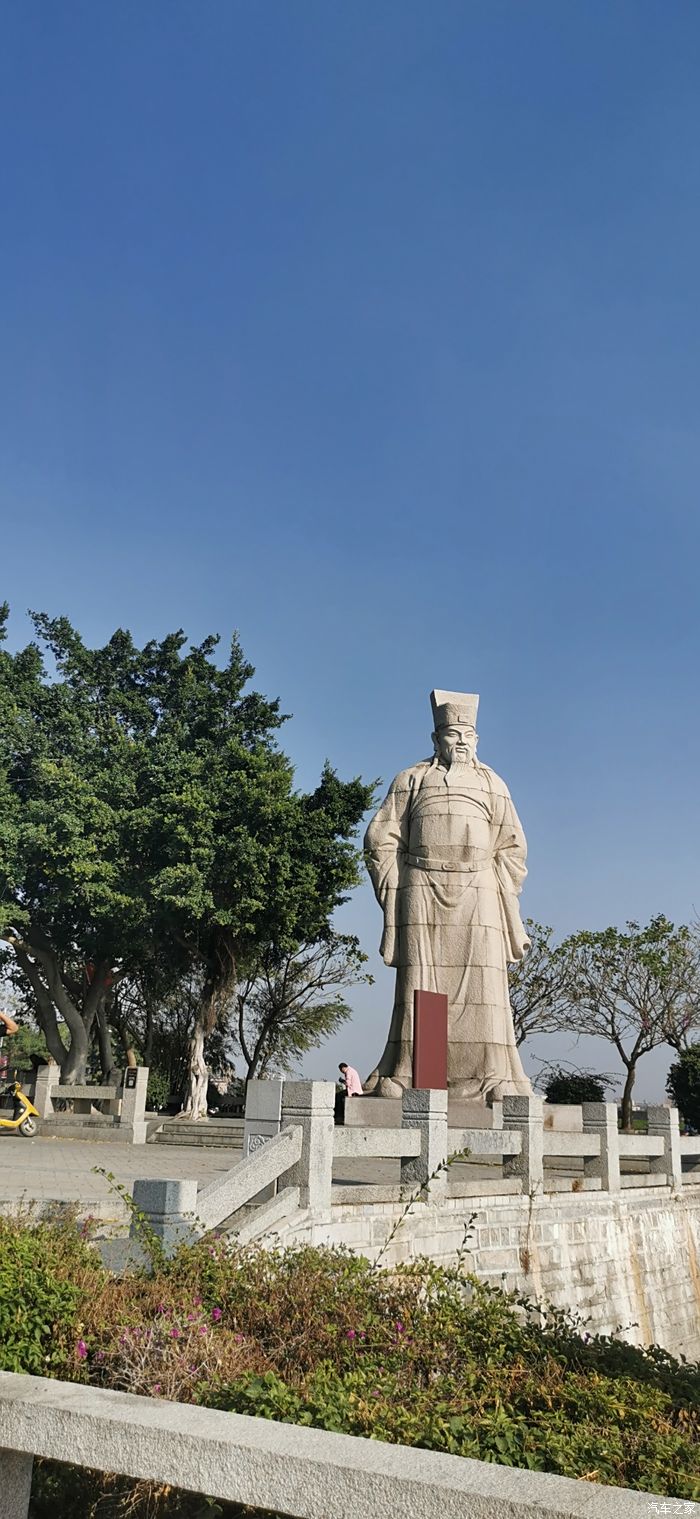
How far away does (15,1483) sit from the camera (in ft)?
11.2

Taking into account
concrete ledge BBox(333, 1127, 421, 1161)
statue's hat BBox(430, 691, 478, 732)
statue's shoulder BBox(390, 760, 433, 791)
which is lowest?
concrete ledge BBox(333, 1127, 421, 1161)

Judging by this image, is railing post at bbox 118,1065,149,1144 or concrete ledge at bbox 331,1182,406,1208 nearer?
concrete ledge at bbox 331,1182,406,1208

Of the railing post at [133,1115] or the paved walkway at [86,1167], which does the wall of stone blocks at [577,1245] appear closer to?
the paved walkway at [86,1167]

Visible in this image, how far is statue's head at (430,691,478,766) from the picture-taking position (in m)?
17.4

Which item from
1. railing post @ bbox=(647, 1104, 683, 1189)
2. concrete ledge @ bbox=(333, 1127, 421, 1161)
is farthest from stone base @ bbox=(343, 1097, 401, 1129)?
concrete ledge @ bbox=(333, 1127, 421, 1161)

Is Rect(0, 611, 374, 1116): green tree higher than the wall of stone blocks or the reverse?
higher

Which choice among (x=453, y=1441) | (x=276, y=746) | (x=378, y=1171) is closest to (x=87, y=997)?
(x=276, y=746)

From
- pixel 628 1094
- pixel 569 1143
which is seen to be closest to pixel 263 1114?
pixel 569 1143

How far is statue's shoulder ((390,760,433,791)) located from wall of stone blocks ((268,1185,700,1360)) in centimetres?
686

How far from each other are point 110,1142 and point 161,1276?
43.2 ft

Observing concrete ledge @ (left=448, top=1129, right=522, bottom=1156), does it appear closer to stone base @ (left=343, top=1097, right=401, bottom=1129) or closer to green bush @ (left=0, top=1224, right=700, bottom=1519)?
green bush @ (left=0, top=1224, right=700, bottom=1519)

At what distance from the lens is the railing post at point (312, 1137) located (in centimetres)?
754

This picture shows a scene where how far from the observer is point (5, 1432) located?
3.31 metres

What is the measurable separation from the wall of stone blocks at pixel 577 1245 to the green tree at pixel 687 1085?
50.3 feet
